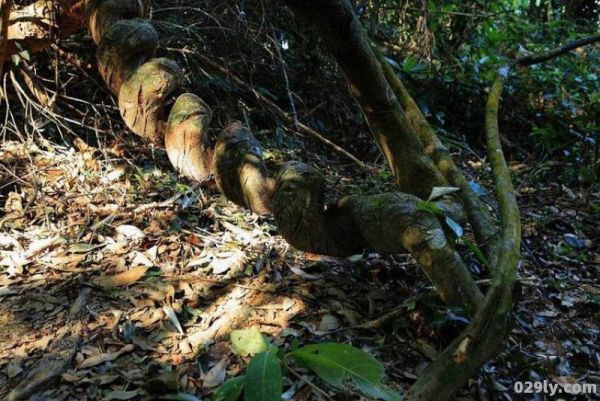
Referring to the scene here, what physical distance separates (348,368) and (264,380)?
164 millimetres

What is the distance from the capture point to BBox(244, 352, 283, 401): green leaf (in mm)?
929

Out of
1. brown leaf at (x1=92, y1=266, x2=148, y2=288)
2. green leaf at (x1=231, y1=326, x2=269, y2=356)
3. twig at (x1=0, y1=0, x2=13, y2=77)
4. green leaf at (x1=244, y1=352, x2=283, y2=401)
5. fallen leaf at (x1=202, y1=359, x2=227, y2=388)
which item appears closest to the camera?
green leaf at (x1=244, y1=352, x2=283, y2=401)

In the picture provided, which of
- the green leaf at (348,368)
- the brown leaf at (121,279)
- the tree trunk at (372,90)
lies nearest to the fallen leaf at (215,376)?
the green leaf at (348,368)

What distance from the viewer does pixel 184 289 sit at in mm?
1702

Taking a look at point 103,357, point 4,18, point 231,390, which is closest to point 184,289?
point 103,357

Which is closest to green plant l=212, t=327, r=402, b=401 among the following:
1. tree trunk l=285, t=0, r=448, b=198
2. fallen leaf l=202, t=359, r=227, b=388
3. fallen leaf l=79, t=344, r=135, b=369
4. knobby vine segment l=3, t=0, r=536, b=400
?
knobby vine segment l=3, t=0, r=536, b=400

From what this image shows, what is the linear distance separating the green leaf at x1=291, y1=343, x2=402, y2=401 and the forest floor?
8 centimetres

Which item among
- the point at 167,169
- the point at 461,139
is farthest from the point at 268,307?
the point at 461,139

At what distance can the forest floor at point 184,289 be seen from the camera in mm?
1379

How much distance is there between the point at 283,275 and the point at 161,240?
0.50 meters

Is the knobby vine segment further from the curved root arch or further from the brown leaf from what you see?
the brown leaf

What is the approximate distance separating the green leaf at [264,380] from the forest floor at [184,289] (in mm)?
137

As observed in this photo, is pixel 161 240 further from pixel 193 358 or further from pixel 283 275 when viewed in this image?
pixel 193 358

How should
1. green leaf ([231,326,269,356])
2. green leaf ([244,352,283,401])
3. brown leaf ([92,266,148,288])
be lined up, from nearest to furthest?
1. green leaf ([244,352,283,401])
2. green leaf ([231,326,269,356])
3. brown leaf ([92,266,148,288])
